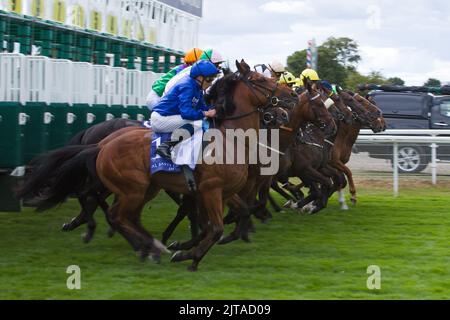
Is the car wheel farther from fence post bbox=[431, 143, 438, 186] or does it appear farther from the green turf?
the green turf

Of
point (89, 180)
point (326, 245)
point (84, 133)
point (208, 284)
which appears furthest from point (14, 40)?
point (208, 284)

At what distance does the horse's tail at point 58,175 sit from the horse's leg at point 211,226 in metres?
1.15

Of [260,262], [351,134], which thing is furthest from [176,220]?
[351,134]

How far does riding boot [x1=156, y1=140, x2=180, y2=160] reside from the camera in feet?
24.7

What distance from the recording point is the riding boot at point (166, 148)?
7.53 meters

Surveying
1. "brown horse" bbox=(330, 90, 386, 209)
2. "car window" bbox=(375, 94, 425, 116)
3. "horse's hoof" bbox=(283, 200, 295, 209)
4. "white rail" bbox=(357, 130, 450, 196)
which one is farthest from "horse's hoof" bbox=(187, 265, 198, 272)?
"car window" bbox=(375, 94, 425, 116)

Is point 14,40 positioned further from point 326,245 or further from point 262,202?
point 326,245

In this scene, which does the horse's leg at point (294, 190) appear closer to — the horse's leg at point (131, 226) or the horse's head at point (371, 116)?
the horse's head at point (371, 116)

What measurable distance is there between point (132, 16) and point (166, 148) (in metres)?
7.92

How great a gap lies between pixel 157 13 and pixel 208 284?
9986 millimetres

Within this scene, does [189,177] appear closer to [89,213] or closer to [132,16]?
[89,213]

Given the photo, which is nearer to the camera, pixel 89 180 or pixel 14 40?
pixel 89 180
